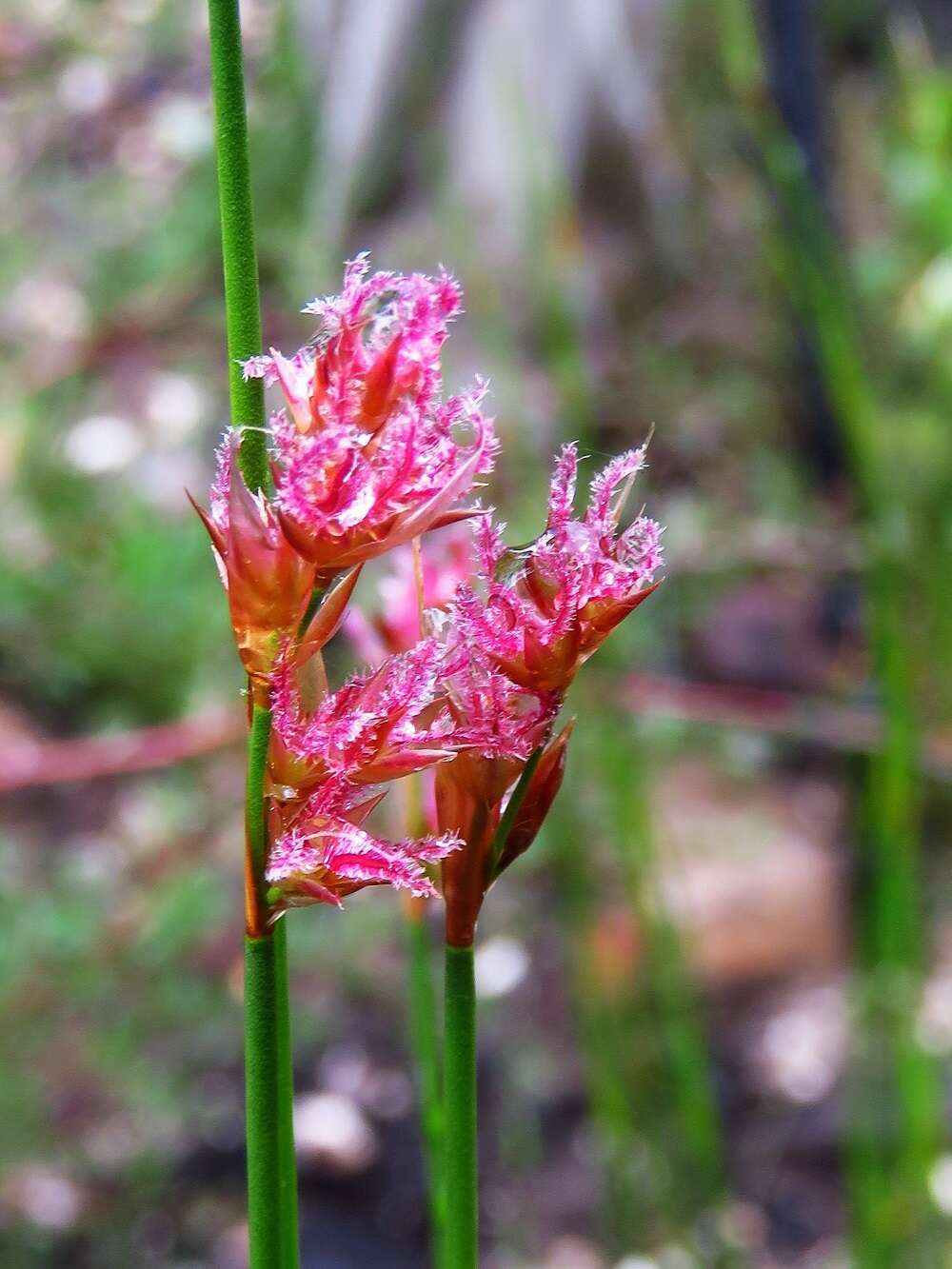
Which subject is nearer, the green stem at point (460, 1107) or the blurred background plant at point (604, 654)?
the green stem at point (460, 1107)

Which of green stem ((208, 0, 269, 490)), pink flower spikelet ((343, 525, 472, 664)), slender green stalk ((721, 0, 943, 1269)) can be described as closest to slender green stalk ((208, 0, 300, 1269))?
green stem ((208, 0, 269, 490))

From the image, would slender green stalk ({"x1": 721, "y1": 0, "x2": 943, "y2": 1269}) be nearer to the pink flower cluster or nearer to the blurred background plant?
the blurred background plant

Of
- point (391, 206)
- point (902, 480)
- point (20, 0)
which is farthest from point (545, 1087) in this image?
point (20, 0)

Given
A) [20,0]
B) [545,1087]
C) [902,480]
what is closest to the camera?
[545,1087]

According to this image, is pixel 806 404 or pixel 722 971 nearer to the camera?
pixel 722 971

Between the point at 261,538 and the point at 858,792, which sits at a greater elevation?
the point at 858,792

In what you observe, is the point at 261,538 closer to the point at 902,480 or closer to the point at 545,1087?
the point at 545,1087

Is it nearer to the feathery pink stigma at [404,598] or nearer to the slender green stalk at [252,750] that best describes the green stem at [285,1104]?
the slender green stalk at [252,750]

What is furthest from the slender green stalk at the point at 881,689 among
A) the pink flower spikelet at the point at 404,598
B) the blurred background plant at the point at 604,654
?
the pink flower spikelet at the point at 404,598

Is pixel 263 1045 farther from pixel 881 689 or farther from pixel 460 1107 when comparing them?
pixel 881 689
